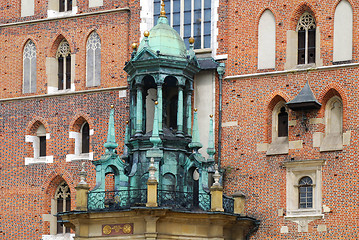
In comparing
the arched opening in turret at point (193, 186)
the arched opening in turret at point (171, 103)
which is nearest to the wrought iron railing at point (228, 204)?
the arched opening in turret at point (193, 186)

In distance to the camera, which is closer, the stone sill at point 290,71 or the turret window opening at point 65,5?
the stone sill at point 290,71

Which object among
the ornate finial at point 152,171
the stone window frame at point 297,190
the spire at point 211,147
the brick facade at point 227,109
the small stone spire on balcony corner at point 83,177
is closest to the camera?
the ornate finial at point 152,171

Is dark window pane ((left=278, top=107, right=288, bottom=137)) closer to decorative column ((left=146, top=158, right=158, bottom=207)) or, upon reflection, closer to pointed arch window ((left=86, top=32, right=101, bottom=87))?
Result: decorative column ((left=146, top=158, right=158, bottom=207))

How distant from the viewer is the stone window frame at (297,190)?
36.0 meters

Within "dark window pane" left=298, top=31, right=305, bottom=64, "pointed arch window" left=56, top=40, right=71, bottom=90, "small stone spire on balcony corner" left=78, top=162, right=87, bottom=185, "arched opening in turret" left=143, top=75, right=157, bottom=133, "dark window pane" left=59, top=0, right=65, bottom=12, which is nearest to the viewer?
"small stone spire on balcony corner" left=78, top=162, right=87, bottom=185

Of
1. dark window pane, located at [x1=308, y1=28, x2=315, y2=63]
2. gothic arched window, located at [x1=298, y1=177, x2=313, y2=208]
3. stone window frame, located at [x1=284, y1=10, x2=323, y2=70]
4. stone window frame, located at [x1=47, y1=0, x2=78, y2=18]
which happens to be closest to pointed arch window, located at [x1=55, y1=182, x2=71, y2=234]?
stone window frame, located at [x1=47, y1=0, x2=78, y2=18]

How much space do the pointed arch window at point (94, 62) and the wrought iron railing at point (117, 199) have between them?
495cm

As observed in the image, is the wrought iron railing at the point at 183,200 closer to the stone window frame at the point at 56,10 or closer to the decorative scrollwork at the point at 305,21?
the decorative scrollwork at the point at 305,21

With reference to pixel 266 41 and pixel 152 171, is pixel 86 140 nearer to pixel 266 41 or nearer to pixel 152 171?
pixel 152 171

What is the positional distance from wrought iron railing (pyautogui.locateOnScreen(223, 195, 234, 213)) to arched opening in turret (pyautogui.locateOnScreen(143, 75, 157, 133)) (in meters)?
3.37

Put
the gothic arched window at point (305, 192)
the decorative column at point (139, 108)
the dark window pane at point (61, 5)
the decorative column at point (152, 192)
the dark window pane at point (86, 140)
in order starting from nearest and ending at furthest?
1. the decorative column at point (152, 192)
2. the gothic arched window at point (305, 192)
3. the decorative column at point (139, 108)
4. the dark window pane at point (86, 140)
5. the dark window pane at point (61, 5)

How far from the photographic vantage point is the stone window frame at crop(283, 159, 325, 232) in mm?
36031

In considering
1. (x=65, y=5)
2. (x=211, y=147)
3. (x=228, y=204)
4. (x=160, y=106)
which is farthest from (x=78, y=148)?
(x=228, y=204)

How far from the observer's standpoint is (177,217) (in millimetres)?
35469
